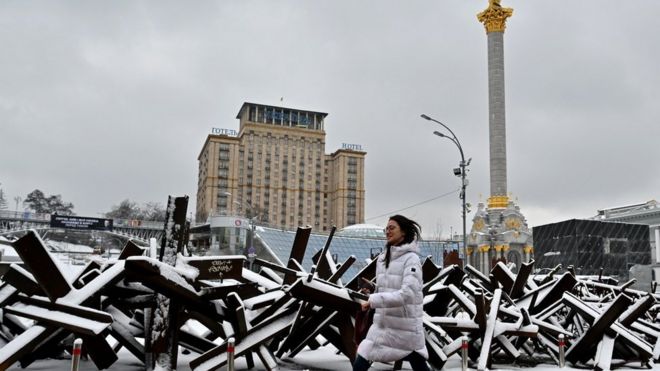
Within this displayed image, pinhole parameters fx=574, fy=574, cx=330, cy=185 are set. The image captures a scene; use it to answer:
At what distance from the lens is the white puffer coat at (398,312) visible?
4.47 m

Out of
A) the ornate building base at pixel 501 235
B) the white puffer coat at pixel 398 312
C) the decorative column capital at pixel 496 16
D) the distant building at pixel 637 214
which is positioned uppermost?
the decorative column capital at pixel 496 16

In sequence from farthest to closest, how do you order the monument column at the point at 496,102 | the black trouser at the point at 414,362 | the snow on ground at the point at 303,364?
the monument column at the point at 496,102
the snow on ground at the point at 303,364
the black trouser at the point at 414,362

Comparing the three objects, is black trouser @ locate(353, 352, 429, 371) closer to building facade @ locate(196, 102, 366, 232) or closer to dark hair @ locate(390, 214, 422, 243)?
dark hair @ locate(390, 214, 422, 243)

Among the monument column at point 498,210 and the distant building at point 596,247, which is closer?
the distant building at point 596,247

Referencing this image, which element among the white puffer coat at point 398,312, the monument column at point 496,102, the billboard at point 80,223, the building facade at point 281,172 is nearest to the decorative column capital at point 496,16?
the monument column at point 496,102

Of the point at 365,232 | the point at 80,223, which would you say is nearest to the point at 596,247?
the point at 365,232

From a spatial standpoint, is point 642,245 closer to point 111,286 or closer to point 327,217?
point 111,286

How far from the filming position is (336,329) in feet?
21.8

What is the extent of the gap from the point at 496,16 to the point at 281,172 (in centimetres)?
8243

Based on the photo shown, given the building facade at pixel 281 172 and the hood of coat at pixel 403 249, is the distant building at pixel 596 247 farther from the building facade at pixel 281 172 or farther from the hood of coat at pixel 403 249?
the building facade at pixel 281 172

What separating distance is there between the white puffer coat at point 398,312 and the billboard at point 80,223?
8580cm

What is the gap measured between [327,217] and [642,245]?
353 ft

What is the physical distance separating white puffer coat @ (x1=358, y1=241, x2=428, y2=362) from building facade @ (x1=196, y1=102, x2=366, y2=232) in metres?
126

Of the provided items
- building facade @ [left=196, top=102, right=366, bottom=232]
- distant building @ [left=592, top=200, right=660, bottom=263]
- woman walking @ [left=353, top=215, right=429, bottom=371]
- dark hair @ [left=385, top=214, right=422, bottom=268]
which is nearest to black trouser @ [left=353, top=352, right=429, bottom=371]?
woman walking @ [left=353, top=215, right=429, bottom=371]
